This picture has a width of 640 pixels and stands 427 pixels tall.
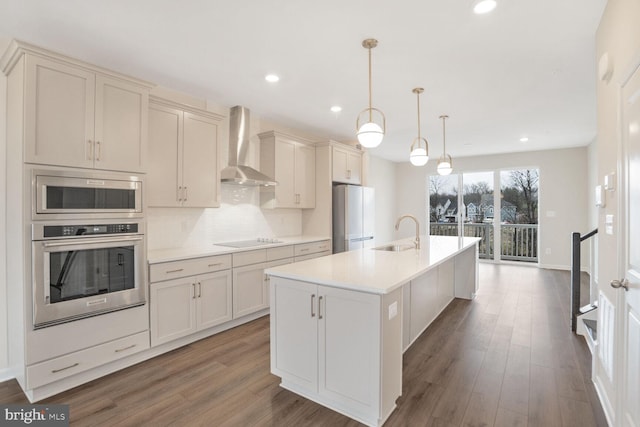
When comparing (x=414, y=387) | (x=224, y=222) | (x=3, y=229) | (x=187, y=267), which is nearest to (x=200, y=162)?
(x=224, y=222)

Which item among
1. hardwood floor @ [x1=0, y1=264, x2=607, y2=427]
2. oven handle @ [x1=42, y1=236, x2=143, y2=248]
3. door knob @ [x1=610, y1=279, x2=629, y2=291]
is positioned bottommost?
hardwood floor @ [x1=0, y1=264, x2=607, y2=427]

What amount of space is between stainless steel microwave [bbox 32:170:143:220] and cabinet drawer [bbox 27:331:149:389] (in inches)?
39.2

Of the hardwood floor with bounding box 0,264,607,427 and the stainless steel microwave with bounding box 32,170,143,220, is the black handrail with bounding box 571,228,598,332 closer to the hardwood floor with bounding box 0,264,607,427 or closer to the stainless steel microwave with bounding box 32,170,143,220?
the hardwood floor with bounding box 0,264,607,427

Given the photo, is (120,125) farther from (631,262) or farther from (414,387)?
(631,262)

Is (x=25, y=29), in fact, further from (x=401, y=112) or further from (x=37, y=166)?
(x=401, y=112)

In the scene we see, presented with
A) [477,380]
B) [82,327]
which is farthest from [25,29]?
[477,380]

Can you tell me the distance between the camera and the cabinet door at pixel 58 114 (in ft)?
7.13

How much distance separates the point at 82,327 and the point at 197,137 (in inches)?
79.6

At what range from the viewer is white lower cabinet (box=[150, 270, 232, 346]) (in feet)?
9.30

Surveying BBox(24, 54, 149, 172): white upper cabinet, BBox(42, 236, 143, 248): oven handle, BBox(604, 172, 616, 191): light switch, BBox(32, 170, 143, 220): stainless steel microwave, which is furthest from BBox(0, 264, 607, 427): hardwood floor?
BBox(24, 54, 149, 172): white upper cabinet

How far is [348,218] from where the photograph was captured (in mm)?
5023

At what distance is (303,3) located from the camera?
206 cm

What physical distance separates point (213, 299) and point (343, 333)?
5.72 ft

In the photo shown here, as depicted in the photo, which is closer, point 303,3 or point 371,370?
point 371,370
